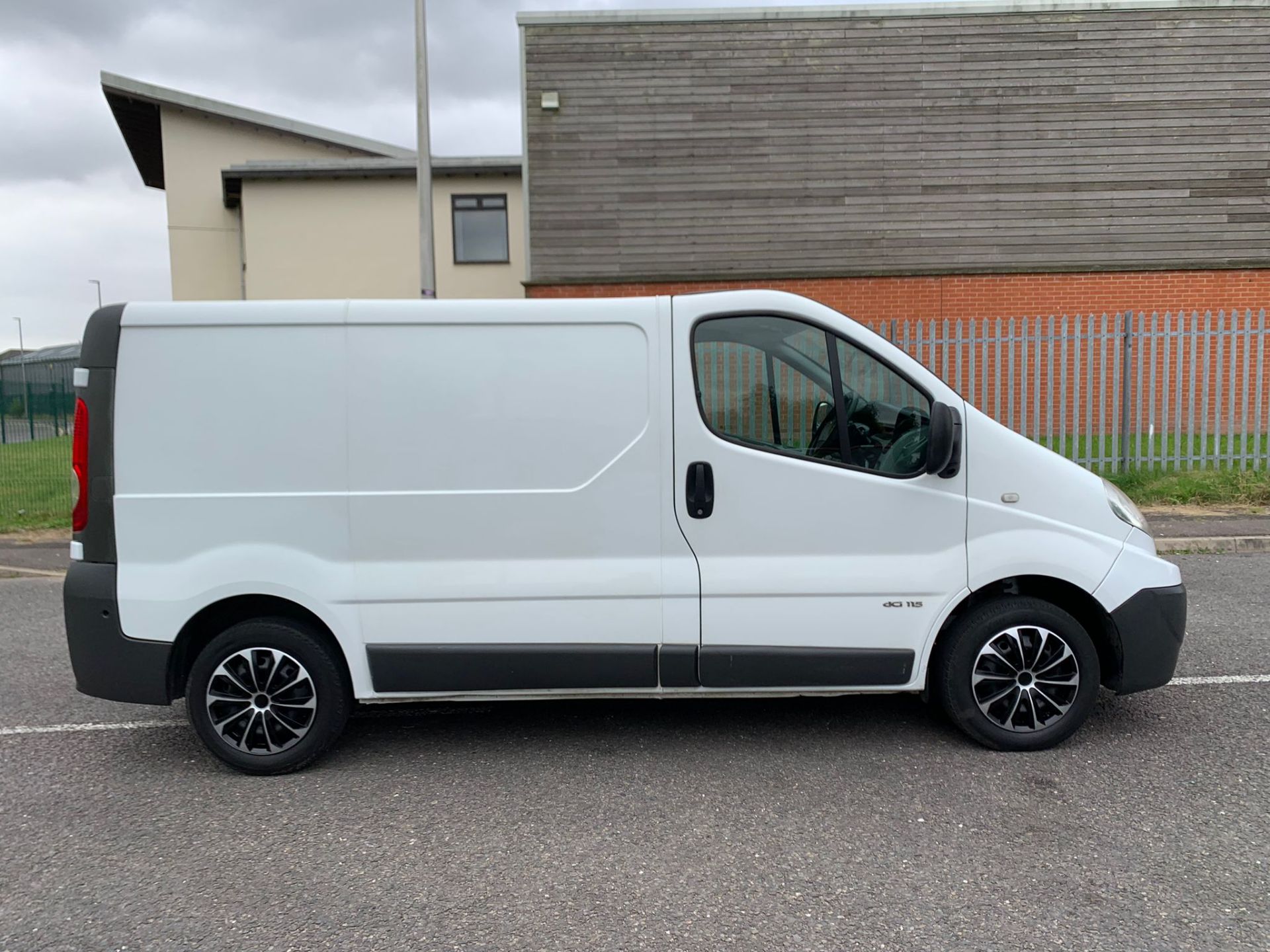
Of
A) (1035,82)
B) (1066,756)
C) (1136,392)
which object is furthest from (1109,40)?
(1066,756)

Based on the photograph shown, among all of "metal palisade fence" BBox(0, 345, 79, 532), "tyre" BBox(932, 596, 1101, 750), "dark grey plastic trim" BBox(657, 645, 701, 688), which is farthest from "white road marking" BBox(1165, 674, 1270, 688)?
"metal palisade fence" BBox(0, 345, 79, 532)

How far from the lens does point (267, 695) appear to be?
13.2 feet

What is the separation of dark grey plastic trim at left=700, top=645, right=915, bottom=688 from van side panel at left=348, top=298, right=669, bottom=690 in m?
0.31

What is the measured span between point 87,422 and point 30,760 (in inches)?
62.8

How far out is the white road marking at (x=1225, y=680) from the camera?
4.96 meters

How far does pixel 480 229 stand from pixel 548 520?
687 inches

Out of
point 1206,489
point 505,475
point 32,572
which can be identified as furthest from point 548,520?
point 1206,489

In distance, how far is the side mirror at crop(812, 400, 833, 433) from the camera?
13.3 ft

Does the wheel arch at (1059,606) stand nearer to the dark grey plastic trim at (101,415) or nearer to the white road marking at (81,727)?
the dark grey plastic trim at (101,415)

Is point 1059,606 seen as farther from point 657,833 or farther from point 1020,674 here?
Result: point 657,833

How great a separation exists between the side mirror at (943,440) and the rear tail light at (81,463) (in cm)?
338

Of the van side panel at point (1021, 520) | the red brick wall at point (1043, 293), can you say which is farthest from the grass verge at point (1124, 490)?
the van side panel at point (1021, 520)

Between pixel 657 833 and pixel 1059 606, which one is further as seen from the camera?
pixel 1059 606

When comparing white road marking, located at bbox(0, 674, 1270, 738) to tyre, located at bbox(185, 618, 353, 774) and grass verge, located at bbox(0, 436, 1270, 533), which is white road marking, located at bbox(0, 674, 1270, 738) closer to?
tyre, located at bbox(185, 618, 353, 774)
